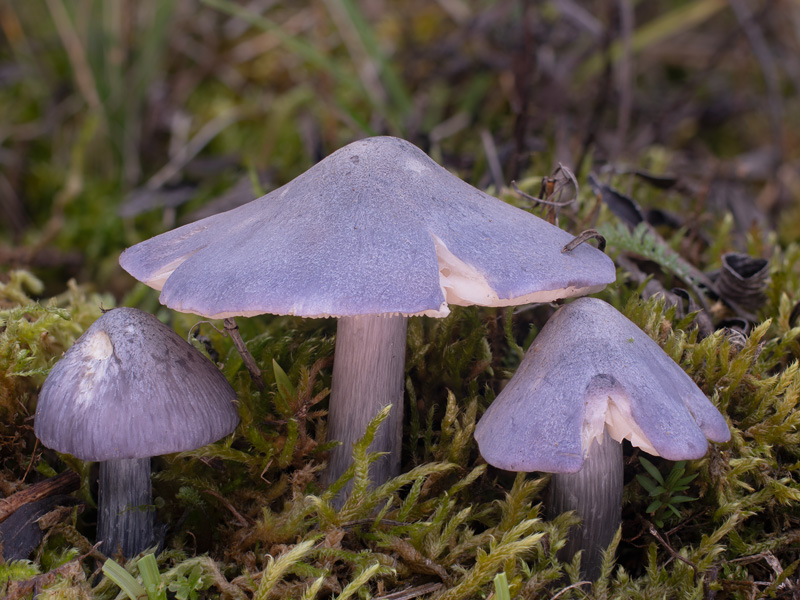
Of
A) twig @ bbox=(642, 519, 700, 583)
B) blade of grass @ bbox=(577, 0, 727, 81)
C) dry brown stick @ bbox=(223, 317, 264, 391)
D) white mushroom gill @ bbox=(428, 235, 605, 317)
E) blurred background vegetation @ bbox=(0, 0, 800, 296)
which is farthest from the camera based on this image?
blade of grass @ bbox=(577, 0, 727, 81)

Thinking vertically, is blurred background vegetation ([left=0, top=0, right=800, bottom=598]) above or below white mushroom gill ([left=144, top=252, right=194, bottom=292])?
below

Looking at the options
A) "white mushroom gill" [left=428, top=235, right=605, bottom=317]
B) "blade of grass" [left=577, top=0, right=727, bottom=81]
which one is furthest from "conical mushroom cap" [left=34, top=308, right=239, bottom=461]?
"blade of grass" [left=577, top=0, right=727, bottom=81]

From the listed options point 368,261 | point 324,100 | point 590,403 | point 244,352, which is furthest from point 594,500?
point 324,100

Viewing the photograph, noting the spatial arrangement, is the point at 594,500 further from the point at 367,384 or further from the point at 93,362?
the point at 93,362

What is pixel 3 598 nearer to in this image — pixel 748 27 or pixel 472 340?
pixel 472 340

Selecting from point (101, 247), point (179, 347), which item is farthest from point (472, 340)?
point (101, 247)

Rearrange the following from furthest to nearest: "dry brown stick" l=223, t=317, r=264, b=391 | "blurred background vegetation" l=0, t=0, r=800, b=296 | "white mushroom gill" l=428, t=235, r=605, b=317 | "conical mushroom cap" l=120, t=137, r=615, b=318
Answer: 1. "blurred background vegetation" l=0, t=0, r=800, b=296
2. "dry brown stick" l=223, t=317, r=264, b=391
3. "white mushroom gill" l=428, t=235, r=605, b=317
4. "conical mushroom cap" l=120, t=137, r=615, b=318

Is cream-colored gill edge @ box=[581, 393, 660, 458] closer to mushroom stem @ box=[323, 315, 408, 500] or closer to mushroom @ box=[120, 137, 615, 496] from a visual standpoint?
mushroom @ box=[120, 137, 615, 496]

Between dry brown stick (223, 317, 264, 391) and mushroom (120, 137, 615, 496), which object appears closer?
mushroom (120, 137, 615, 496)

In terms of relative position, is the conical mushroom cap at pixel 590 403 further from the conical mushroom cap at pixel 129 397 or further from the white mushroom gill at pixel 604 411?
the conical mushroom cap at pixel 129 397
